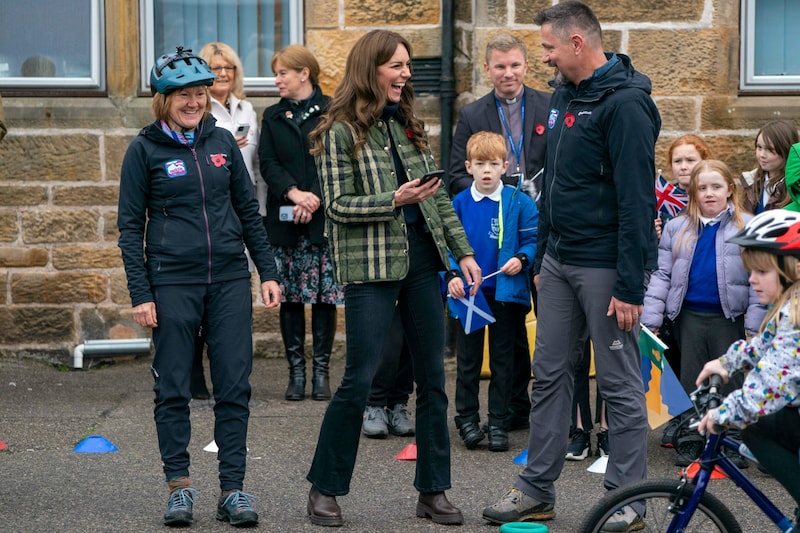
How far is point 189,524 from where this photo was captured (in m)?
5.34

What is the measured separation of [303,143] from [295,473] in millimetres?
2424

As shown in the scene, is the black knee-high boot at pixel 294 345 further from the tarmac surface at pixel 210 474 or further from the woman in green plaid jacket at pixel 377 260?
the woman in green plaid jacket at pixel 377 260

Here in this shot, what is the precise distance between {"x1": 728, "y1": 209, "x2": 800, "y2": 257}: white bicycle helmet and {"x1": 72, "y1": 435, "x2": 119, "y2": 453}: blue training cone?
381 cm

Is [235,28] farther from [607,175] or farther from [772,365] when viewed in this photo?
[772,365]

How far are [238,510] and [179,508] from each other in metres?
0.25

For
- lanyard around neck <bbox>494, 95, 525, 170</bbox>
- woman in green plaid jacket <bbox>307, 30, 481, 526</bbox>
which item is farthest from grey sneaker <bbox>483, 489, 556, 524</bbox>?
lanyard around neck <bbox>494, 95, 525, 170</bbox>

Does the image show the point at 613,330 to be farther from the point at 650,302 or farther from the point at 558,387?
the point at 650,302

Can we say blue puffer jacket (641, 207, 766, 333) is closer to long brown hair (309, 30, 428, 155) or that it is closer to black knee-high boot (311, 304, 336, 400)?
long brown hair (309, 30, 428, 155)

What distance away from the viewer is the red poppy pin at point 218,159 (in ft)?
18.2

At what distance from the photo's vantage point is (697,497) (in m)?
4.17

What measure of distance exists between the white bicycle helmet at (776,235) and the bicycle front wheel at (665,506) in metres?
0.82

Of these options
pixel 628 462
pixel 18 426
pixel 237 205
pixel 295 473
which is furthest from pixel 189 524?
pixel 18 426

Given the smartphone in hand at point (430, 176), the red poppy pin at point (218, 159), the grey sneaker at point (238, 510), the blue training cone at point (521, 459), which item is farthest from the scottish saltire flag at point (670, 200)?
the grey sneaker at point (238, 510)

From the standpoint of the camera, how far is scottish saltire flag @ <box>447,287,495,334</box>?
6.85 meters
